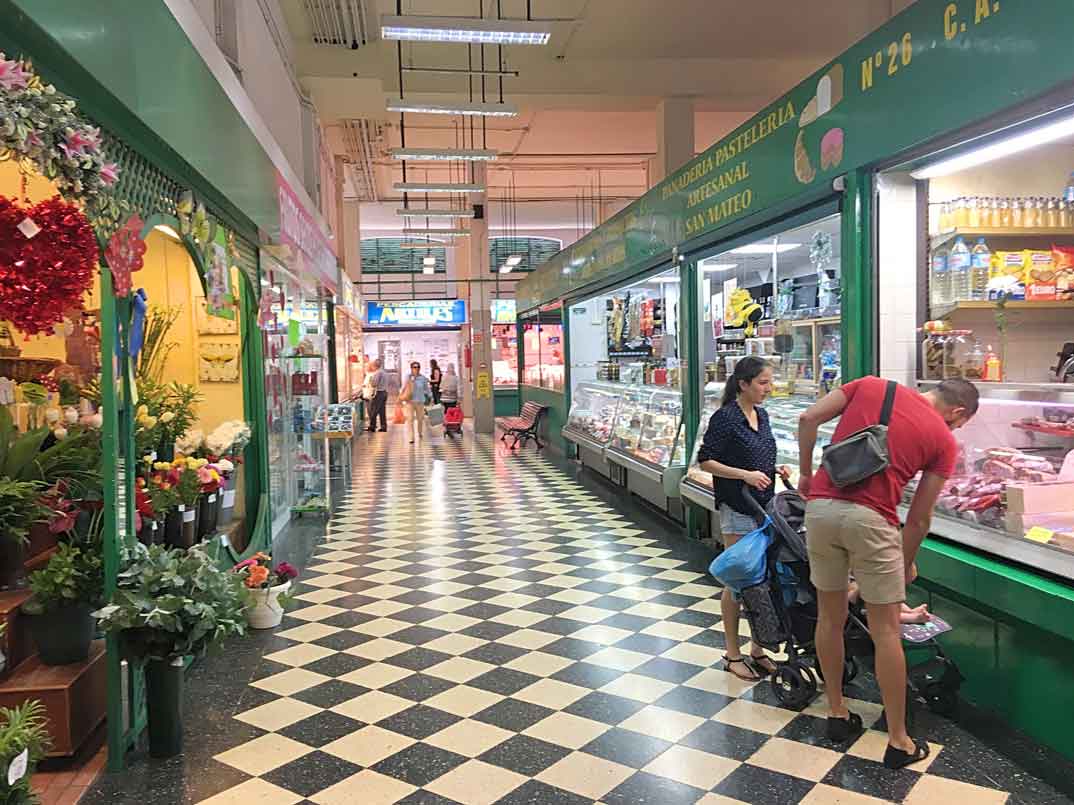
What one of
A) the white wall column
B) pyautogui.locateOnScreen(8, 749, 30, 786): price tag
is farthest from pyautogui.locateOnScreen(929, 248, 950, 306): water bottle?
the white wall column

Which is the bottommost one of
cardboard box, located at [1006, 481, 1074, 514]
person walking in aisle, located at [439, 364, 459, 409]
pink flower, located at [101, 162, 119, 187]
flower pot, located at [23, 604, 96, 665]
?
flower pot, located at [23, 604, 96, 665]

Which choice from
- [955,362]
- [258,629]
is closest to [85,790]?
[258,629]

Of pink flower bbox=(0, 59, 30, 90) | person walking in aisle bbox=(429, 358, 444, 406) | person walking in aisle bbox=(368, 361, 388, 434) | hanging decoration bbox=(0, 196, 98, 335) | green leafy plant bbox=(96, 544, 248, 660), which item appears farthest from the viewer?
person walking in aisle bbox=(429, 358, 444, 406)

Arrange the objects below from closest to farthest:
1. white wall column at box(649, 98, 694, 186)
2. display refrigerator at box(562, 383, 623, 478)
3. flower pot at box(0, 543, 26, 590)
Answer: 1. flower pot at box(0, 543, 26, 590)
2. display refrigerator at box(562, 383, 623, 478)
3. white wall column at box(649, 98, 694, 186)

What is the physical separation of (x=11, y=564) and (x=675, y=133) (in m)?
9.60

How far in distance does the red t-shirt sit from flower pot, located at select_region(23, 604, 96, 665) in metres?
3.01

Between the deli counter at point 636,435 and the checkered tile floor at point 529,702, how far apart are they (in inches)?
37.2

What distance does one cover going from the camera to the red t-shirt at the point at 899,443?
3006mm

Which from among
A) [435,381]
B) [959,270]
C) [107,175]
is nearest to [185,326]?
[107,175]

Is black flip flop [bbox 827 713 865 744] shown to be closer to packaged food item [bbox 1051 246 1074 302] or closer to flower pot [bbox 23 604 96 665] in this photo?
packaged food item [bbox 1051 246 1074 302]

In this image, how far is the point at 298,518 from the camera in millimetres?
8422

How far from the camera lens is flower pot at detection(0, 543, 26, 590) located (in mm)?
3572

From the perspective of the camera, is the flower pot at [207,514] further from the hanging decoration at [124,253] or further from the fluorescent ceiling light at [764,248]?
the fluorescent ceiling light at [764,248]

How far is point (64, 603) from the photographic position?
3.33 meters
